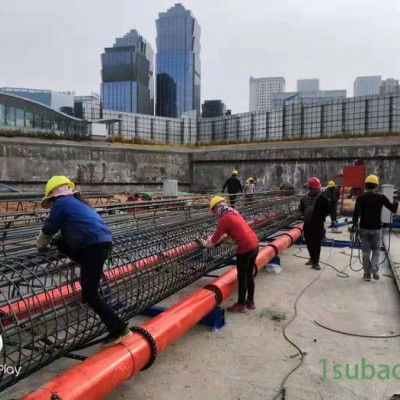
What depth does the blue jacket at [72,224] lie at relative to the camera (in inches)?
106

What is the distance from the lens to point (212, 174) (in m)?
21.2

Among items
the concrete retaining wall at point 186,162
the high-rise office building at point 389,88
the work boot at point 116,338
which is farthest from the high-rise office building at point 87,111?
the work boot at point 116,338

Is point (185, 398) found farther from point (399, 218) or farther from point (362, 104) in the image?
point (362, 104)

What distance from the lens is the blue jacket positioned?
8.86 ft

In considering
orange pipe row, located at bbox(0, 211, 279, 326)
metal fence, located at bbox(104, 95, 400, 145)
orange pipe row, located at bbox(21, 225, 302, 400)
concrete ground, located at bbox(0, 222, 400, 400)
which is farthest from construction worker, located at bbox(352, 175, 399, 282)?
metal fence, located at bbox(104, 95, 400, 145)

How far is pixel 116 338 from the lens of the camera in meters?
2.81

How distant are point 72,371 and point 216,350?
1.59 meters

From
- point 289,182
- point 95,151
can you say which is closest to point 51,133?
point 95,151

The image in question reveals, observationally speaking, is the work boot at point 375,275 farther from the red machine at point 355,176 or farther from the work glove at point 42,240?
the red machine at point 355,176

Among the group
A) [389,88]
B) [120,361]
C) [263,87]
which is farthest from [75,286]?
[263,87]

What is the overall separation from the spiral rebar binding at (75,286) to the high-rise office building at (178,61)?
2189 inches

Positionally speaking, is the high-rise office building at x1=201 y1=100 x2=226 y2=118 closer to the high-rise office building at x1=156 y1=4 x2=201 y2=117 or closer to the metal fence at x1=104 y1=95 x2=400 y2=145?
the metal fence at x1=104 y1=95 x2=400 y2=145

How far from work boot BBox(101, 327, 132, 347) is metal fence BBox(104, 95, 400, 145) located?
20.4m

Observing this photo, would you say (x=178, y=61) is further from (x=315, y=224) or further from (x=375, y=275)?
(x=375, y=275)
